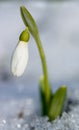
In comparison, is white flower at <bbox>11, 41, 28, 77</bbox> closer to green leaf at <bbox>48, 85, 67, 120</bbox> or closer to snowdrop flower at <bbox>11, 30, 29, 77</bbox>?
snowdrop flower at <bbox>11, 30, 29, 77</bbox>

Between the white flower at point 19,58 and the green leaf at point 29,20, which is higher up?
the green leaf at point 29,20

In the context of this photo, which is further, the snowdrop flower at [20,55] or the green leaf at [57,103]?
the green leaf at [57,103]

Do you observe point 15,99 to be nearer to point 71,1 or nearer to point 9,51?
point 9,51

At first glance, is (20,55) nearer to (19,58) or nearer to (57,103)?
(19,58)

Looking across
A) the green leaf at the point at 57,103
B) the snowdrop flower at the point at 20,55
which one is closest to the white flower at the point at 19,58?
the snowdrop flower at the point at 20,55

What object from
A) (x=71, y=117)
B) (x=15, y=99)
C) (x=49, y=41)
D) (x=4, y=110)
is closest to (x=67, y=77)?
(x=49, y=41)

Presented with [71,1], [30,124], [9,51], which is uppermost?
[71,1]

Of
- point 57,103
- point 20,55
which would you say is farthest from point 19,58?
point 57,103

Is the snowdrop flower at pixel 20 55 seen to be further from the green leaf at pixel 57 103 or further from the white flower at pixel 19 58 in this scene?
the green leaf at pixel 57 103

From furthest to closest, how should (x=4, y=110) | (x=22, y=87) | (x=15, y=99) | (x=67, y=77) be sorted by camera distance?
(x=67, y=77) → (x=22, y=87) → (x=15, y=99) → (x=4, y=110)

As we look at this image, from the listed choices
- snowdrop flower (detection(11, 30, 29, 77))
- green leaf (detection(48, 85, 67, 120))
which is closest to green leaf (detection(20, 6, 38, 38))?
snowdrop flower (detection(11, 30, 29, 77))
